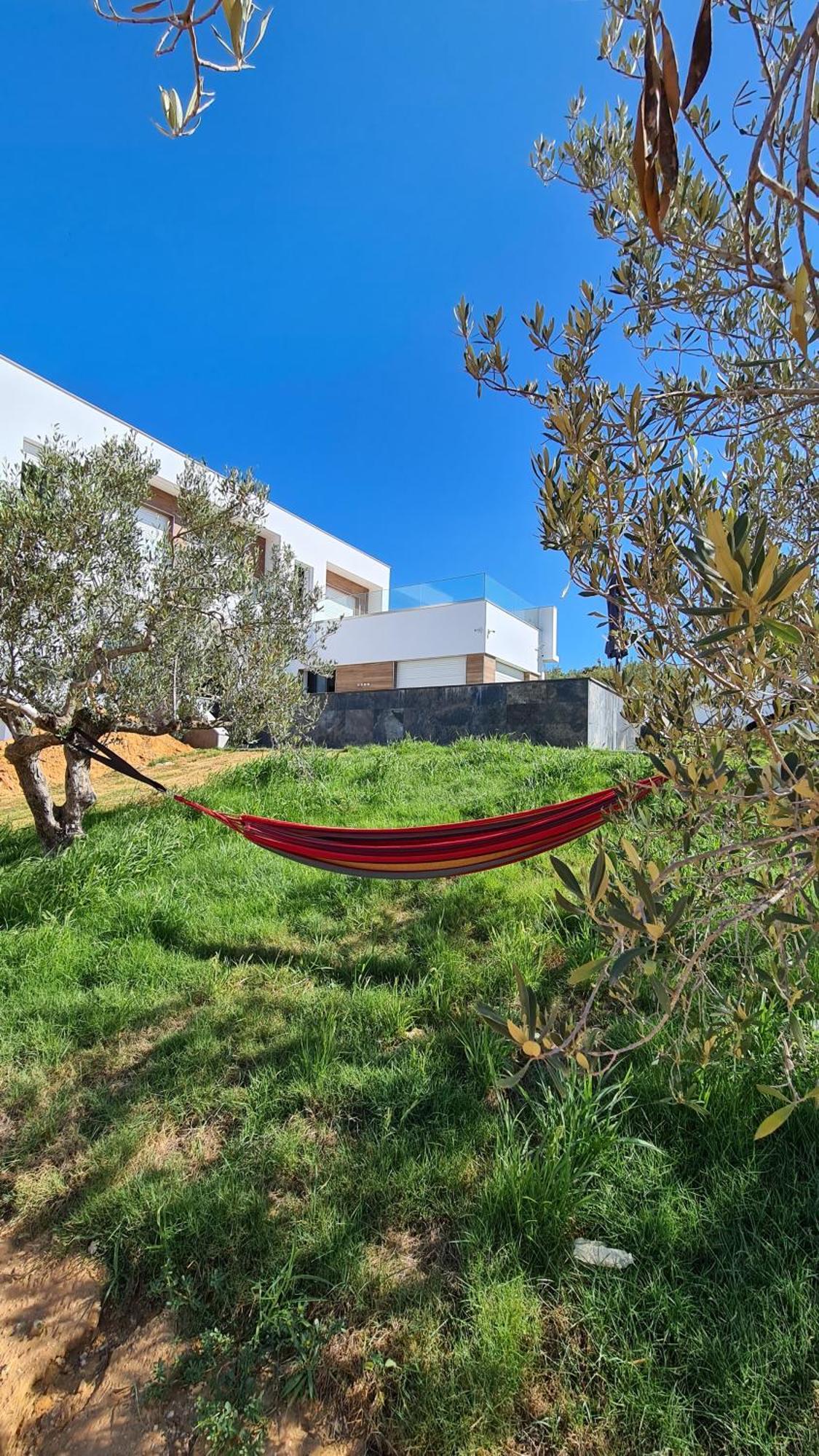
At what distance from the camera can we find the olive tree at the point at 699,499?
0.95 meters

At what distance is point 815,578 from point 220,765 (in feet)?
23.6

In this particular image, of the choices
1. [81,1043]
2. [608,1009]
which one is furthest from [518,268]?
[81,1043]

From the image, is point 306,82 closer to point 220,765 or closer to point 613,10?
point 613,10

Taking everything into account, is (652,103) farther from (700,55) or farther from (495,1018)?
(495,1018)

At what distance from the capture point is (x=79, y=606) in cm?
420

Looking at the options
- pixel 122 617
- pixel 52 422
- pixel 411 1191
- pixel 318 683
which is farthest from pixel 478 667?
pixel 411 1191

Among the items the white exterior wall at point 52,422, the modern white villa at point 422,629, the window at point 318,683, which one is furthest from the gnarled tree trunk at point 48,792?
the window at point 318,683

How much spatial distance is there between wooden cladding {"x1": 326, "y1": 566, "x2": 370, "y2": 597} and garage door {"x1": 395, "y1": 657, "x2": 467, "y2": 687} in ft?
16.3

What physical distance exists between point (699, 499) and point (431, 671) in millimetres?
15421

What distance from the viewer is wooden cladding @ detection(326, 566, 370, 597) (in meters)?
21.3

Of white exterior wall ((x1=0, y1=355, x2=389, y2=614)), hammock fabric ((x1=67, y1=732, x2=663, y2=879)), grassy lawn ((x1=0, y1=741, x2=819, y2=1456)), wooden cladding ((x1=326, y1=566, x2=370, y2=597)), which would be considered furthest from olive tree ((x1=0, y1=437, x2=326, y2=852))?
wooden cladding ((x1=326, y1=566, x2=370, y2=597))

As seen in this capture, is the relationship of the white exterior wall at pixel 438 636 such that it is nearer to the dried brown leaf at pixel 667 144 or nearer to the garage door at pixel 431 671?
the garage door at pixel 431 671

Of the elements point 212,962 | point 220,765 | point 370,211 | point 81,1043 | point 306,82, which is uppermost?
point 370,211

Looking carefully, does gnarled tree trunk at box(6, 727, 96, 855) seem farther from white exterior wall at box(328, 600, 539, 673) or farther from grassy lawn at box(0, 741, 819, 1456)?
white exterior wall at box(328, 600, 539, 673)
